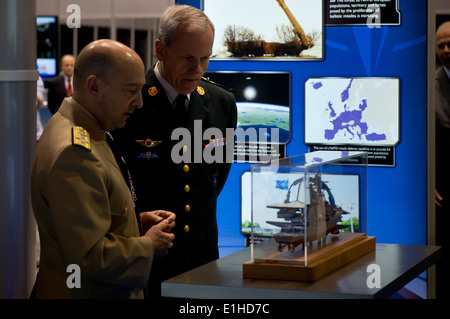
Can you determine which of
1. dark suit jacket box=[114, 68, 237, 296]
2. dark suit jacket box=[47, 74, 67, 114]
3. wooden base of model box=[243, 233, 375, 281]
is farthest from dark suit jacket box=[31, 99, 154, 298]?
dark suit jacket box=[47, 74, 67, 114]

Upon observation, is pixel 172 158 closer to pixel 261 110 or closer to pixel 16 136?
pixel 16 136

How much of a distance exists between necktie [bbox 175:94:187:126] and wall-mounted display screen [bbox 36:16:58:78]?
9.59m

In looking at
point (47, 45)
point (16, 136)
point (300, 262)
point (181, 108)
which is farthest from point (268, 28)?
point (47, 45)

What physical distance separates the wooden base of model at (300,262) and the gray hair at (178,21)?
91 centimetres

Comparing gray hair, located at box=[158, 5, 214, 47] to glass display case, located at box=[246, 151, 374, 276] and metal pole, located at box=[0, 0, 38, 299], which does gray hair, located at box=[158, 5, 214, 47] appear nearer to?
metal pole, located at box=[0, 0, 38, 299]

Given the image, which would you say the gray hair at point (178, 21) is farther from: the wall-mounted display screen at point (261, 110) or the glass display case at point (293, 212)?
the wall-mounted display screen at point (261, 110)

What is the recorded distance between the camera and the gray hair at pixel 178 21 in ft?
9.86

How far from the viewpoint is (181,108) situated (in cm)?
323

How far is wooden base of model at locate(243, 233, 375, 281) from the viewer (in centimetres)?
249

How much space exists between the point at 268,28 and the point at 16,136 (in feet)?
6.52

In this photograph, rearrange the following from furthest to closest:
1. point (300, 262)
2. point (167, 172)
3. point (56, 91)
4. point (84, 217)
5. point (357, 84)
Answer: point (56, 91)
point (357, 84)
point (167, 172)
point (300, 262)
point (84, 217)

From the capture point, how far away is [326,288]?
7.82 ft
